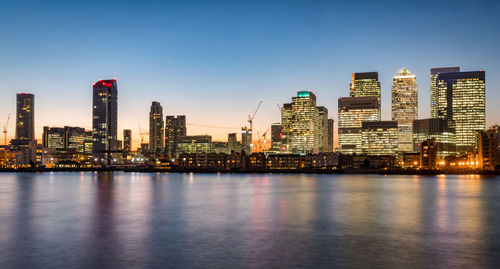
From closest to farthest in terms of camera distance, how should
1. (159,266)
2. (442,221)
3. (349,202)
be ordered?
(159,266) < (442,221) < (349,202)

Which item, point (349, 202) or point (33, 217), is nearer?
point (33, 217)

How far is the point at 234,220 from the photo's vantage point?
156 ft

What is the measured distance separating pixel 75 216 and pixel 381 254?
3473 cm

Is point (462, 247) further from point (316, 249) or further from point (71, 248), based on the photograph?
point (71, 248)

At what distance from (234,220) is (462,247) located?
896 inches

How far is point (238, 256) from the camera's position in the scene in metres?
29.9

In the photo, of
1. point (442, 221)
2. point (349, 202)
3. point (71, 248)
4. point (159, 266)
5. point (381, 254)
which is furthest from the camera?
point (349, 202)

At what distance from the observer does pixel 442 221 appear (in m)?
47.1

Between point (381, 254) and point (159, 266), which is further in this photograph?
point (381, 254)

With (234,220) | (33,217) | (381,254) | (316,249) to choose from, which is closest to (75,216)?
(33,217)

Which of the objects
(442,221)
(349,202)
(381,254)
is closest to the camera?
(381,254)

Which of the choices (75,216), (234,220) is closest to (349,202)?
(234,220)

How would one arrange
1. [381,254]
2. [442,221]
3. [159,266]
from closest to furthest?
[159,266] < [381,254] < [442,221]

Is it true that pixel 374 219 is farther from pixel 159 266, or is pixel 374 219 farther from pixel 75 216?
pixel 75 216
